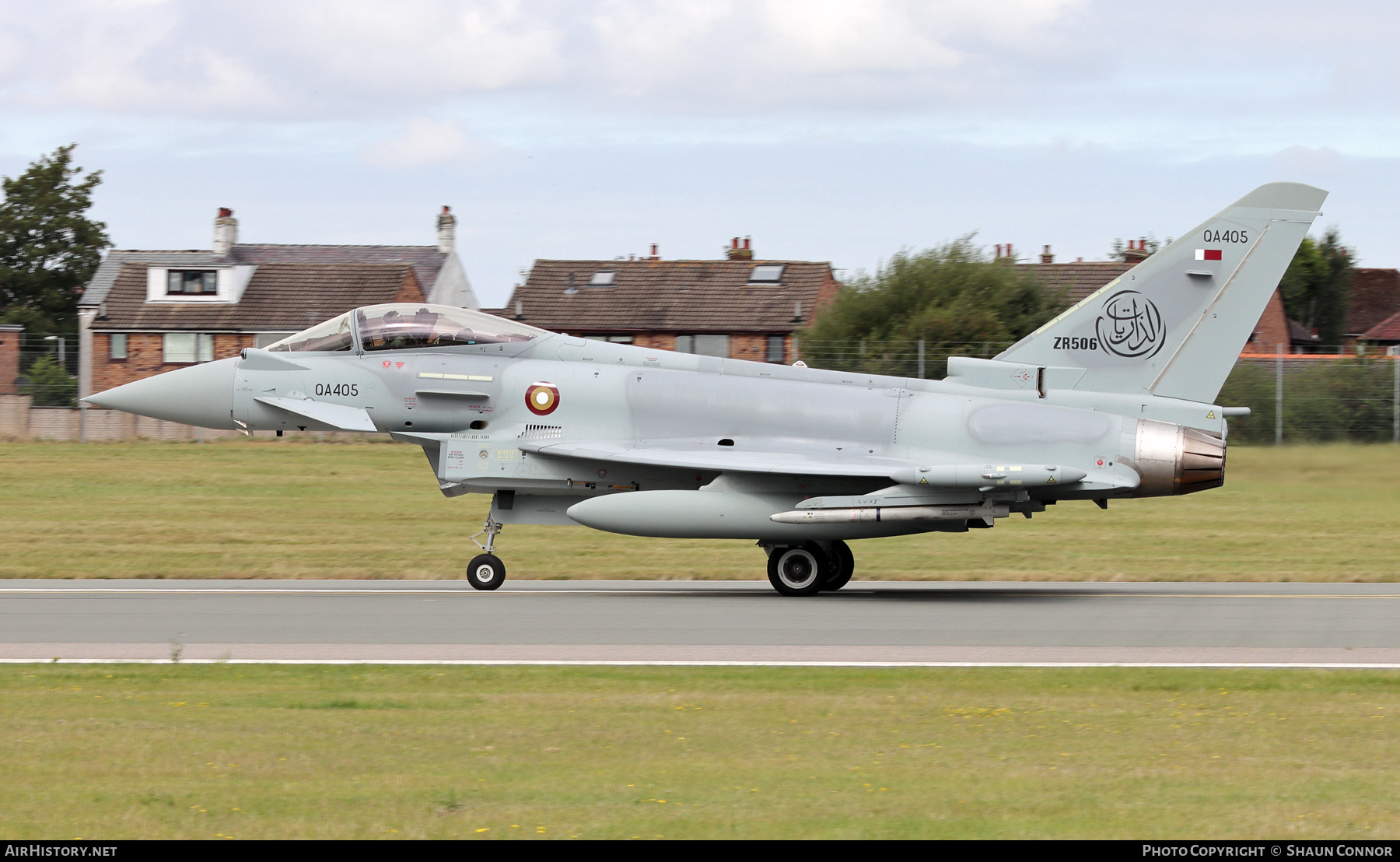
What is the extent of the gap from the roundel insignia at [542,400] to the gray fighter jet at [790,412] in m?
0.02

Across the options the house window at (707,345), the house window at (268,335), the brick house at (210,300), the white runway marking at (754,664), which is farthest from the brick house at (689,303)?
the white runway marking at (754,664)

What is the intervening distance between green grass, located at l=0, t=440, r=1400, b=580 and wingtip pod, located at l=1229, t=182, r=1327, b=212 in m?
4.55

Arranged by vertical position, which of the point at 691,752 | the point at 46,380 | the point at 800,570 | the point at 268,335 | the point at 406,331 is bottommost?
the point at 691,752

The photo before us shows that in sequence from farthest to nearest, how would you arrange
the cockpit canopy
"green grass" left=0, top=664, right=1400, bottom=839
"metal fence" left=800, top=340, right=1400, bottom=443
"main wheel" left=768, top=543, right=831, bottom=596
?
"metal fence" left=800, top=340, right=1400, bottom=443 → the cockpit canopy → "main wheel" left=768, top=543, right=831, bottom=596 → "green grass" left=0, top=664, right=1400, bottom=839

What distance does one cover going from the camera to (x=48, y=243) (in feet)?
228

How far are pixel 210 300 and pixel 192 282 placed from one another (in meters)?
1.04

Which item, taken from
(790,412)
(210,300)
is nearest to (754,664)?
(790,412)

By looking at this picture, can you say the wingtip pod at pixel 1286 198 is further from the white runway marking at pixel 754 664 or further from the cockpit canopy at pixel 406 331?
the cockpit canopy at pixel 406 331

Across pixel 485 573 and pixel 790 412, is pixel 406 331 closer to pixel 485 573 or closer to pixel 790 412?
pixel 485 573

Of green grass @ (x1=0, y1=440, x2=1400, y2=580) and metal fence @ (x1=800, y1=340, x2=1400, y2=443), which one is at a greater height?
metal fence @ (x1=800, y1=340, x2=1400, y2=443)

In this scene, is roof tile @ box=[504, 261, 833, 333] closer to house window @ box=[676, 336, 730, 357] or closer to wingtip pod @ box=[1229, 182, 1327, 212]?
house window @ box=[676, 336, 730, 357]

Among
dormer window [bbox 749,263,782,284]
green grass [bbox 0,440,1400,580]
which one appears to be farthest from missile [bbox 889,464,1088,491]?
dormer window [bbox 749,263,782,284]

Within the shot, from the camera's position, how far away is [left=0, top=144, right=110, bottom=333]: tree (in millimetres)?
68250

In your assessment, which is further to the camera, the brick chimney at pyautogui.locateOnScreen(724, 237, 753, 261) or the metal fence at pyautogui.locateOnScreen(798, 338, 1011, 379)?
the brick chimney at pyautogui.locateOnScreen(724, 237, 753, 261)
